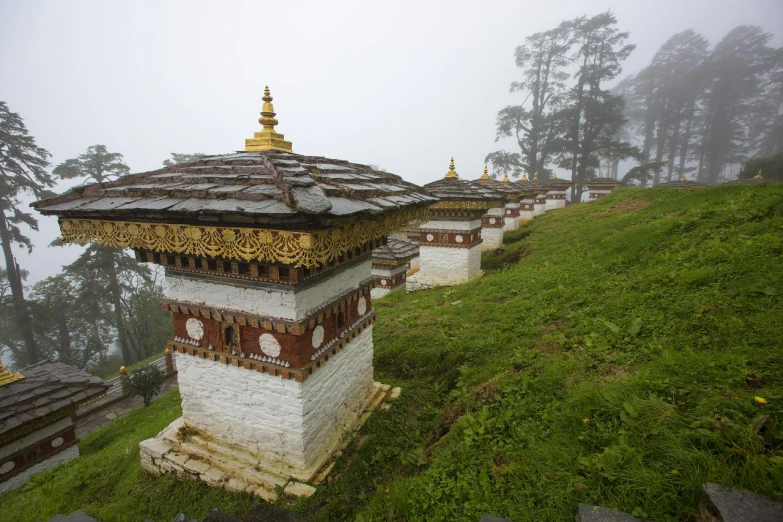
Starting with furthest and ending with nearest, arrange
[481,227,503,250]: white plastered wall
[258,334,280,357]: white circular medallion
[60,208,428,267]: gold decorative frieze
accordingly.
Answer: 1. [481,227,503,250]: white plastered wall
2. [258,334,280,357]: white circular medallion
3. [60,208,428,267]: gold decorative frieze

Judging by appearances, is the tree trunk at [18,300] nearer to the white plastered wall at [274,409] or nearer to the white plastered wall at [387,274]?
the white plastered wall at [387,274]

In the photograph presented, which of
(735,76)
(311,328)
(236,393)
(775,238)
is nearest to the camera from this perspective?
(311,328)

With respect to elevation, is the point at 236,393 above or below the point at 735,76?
below

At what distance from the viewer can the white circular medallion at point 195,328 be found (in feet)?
14.6

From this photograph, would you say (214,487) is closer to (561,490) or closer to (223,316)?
(223,316)

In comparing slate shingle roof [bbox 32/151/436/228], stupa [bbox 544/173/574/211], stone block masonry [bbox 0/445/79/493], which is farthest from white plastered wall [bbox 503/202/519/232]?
stone block masonry [bbox 0/445/79/493]

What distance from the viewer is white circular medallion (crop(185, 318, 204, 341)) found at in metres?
4.46

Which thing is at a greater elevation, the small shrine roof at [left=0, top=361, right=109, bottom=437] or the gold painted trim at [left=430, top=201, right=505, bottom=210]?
the gold painted trim at [left=430, top=201, right=505, bottom=210]

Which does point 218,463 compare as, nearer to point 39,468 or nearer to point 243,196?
point 243,196

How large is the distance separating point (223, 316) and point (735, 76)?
64.3 m

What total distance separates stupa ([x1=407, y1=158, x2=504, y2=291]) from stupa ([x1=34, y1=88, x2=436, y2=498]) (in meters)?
6.09

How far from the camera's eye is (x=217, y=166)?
4188 mm

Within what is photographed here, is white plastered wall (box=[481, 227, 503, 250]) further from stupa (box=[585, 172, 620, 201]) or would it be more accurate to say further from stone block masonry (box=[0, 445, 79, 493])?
stupa (box=[585, 172, 620, 201])

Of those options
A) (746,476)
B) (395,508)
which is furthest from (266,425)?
(746,476)
